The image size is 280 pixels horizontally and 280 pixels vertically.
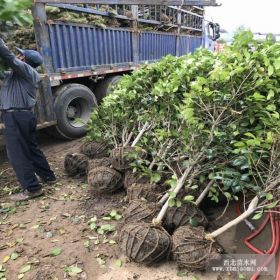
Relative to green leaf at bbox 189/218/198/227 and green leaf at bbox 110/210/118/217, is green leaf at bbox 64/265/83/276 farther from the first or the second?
green leaf at bbox 189/218/198/227

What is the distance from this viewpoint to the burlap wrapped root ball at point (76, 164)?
4703 millimetres

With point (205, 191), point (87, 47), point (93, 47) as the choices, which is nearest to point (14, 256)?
point (205, 191)

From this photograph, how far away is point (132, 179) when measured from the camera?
12.9ft

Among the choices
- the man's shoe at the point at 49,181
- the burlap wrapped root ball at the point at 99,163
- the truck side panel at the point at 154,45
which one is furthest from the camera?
the truck side panel at the point at 154,45

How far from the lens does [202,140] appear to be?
3.08 m

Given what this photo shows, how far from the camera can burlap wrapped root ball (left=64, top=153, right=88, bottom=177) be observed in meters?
4.70

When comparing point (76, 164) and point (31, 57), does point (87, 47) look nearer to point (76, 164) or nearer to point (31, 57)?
point (31, 57)

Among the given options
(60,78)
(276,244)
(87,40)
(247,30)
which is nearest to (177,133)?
(247,30)

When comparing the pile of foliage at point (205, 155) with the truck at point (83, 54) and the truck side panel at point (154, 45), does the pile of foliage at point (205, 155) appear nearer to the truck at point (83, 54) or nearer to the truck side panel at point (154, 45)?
the truck at point (83, 54)

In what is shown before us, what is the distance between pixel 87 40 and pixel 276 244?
5351 mm

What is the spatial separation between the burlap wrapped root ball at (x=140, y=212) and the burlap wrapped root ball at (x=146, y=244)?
223 mm

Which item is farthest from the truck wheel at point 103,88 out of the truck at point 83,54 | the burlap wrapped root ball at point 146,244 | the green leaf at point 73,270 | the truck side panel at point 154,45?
the green leaf at point 73,270

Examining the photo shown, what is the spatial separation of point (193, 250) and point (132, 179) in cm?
138

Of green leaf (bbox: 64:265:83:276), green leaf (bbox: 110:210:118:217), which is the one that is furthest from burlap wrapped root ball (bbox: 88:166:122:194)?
green leaf (bbox: 64:265:83:276)
